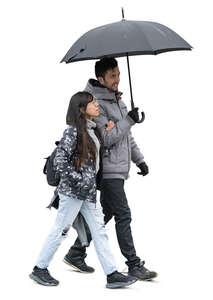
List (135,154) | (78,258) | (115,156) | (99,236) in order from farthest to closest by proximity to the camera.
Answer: (78,258)
(135,154)
(115,156)
(99,236)

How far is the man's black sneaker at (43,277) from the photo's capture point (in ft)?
26.7

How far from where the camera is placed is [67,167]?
772 cm

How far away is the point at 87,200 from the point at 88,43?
58.9 inches

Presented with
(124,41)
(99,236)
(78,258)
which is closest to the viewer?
(124,41)

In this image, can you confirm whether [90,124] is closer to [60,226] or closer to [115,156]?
[115,156]

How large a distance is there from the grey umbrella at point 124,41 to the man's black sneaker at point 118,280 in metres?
1.66

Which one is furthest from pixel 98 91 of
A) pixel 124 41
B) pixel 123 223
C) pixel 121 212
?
pixel 123 223

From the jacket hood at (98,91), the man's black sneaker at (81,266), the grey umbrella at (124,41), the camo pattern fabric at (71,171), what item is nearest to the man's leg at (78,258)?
the man's black sneaker at (81,266)

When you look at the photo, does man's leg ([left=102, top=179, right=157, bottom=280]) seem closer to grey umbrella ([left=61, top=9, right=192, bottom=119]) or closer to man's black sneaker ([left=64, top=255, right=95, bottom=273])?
man's black sneaker ([left=64, top=255, right=95, bottom=273])

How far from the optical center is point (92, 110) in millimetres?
7910

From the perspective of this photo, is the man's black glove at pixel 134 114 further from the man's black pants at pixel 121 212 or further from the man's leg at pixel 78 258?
the man's leg at pixel 78 258

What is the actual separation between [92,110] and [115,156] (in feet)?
1.95

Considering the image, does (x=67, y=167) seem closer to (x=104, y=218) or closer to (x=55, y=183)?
(x=55, y=183)

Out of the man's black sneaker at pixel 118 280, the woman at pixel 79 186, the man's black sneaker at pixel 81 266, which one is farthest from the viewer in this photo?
the man's black sneaker at pixel 81 266
